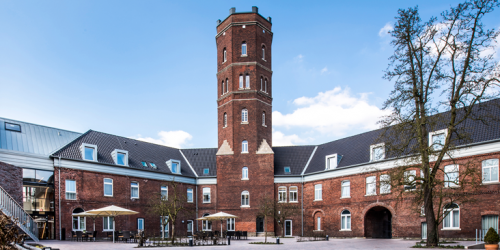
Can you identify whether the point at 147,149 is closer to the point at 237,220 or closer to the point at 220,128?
the point at 220,128

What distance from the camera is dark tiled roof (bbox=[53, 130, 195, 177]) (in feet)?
105

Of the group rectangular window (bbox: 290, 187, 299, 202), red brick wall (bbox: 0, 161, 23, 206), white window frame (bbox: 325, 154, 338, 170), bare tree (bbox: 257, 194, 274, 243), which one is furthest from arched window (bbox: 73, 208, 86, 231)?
white window frame (bbox: 325, 154, 338, 170)

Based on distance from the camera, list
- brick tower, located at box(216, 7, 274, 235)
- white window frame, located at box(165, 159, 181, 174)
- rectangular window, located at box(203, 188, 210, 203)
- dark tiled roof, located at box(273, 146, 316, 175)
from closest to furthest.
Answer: brick tower, located at box(216, 7, 274, 235), white window frame, located at box(165, 159, 181, 174), dark tiled roof, located at box(273, 146, 316, 175), rectangular window, located at box(203, 188, 210, 203)

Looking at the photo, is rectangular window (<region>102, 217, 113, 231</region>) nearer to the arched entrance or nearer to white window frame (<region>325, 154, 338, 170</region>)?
white window frame (<region>325, 154, 338, 170</region>)

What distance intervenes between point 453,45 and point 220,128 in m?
24.7

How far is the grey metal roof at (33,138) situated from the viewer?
2881 centimetres

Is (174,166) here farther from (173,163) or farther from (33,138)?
(33,138)

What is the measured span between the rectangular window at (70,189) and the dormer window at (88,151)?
2226 millimetres

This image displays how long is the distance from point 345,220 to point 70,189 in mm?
22473

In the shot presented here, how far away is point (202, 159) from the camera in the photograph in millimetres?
43812

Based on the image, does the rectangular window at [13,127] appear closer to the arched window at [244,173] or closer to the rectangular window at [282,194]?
the arched window at [244,173]

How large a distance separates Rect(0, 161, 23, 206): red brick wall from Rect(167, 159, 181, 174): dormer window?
14975 mm

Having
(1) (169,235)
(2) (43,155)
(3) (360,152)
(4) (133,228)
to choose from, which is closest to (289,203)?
(3) (360,152)

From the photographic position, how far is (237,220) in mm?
38781
